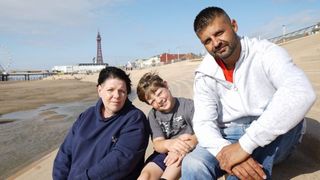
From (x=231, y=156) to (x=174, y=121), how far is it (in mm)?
1009

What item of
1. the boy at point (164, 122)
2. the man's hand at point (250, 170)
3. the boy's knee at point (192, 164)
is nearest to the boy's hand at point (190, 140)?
the boy at point (164, 122)

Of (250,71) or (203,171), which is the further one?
(250,71)

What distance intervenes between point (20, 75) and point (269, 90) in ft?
420

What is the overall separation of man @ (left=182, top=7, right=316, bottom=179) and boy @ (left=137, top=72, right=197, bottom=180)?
1.48 feet

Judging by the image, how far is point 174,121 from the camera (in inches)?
133

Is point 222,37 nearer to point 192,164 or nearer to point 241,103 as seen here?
point 241,103

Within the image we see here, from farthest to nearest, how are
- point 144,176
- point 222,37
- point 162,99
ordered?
1. point 162,99
2. point 144,176
3. point 222,37

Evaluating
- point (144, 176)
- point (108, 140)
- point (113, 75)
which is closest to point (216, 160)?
point (144, 176)

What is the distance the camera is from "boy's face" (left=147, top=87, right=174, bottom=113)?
3307mm

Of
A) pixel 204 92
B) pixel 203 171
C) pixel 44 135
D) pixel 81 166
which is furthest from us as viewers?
pixel 44 135

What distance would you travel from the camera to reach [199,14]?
107 inches

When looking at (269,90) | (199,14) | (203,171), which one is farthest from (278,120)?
(199,14)

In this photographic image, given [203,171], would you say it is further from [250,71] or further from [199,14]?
[199,14]

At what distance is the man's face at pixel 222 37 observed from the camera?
104 inches
